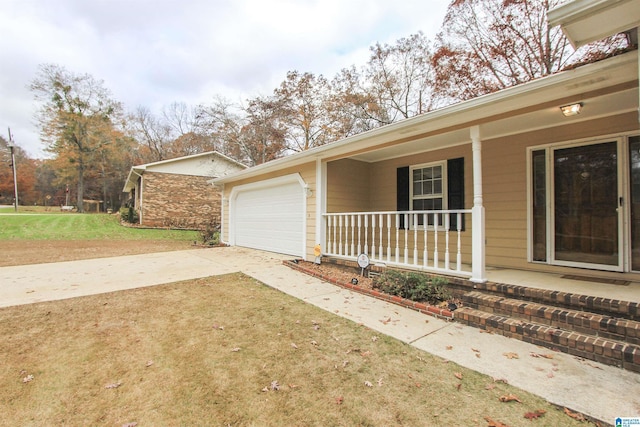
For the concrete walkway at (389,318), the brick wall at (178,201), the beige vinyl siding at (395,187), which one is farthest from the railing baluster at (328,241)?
the brick wall at (178,201)

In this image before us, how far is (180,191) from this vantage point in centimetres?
1762

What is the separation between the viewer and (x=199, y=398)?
87.1 inches

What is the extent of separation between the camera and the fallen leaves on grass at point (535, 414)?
2.01 metres

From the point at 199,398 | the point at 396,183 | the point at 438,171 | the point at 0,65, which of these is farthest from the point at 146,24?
the point at 0,65

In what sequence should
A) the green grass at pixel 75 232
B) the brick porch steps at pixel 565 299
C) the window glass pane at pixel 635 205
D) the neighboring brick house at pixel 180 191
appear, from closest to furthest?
the brick porch steps at pixel 565 299, the window glass pane at pixel 635 205, the green grass at pixel 75 232, the neighboring brick house at pixel 180 191

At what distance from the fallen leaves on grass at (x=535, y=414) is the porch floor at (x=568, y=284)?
2014mm

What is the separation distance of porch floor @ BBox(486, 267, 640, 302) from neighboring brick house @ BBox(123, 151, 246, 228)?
1494cm

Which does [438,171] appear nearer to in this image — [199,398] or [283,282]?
[283,282]

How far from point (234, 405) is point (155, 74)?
21.4 m

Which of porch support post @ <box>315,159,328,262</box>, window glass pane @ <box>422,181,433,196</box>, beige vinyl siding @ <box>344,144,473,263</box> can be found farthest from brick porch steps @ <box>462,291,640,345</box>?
porch support post @ <box>315,159,328,262</box>

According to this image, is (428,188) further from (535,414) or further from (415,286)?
(535,414)

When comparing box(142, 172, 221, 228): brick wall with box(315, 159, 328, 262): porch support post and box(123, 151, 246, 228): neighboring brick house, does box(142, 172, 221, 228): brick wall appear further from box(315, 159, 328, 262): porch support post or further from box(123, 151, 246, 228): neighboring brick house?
box(315, 159, 328, 262): porch support post

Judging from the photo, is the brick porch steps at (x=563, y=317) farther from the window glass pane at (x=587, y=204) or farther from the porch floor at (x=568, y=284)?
the window glass pane at (x=587, y=204)

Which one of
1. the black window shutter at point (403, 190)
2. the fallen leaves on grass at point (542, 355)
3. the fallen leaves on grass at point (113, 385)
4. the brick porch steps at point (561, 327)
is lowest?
the fallen leaves on grass at point (113, 385)
